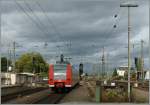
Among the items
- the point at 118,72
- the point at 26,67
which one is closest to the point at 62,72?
the point at 26,67

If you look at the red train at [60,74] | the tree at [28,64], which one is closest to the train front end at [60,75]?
the red train at [60,74]

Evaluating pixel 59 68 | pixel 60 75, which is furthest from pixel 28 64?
pixel 59 68

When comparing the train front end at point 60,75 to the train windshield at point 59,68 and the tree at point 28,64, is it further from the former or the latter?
the tree at point 28,64

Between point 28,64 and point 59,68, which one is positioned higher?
point 59,68

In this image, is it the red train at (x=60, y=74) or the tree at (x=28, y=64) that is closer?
the red train at (x=60, y=74)

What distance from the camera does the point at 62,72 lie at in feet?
146

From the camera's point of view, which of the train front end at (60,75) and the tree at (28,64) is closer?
the train front end at (60,75)

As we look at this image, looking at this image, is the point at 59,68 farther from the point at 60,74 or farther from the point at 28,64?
the point at 28,64

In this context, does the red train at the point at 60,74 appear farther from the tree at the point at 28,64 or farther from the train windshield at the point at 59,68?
the tree at the point at 28,64

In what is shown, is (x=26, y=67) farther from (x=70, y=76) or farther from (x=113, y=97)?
(x=113, y=97)

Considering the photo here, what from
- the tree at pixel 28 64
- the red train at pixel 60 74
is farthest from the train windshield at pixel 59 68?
the tree at pixel 28 64

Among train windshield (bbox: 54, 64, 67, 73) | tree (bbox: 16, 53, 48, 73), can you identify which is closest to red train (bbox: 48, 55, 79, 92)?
train windshield (bbox: 54, 64, 67, 73)

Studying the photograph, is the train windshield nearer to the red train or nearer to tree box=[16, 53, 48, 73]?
the red train

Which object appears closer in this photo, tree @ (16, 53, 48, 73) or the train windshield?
the train windshield
